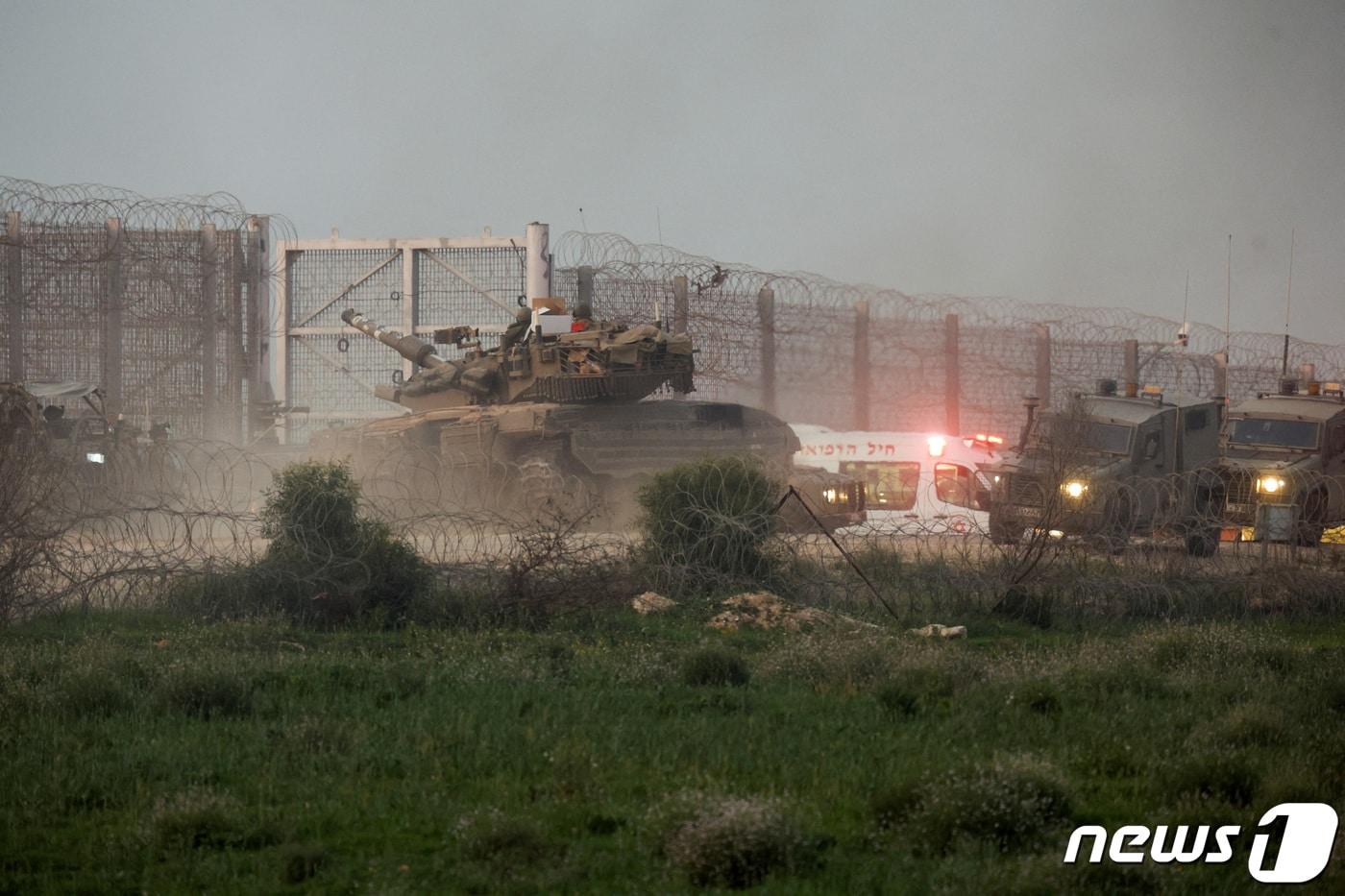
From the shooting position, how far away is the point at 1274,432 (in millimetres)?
22953

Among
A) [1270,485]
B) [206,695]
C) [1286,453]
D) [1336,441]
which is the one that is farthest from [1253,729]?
[1336,441]

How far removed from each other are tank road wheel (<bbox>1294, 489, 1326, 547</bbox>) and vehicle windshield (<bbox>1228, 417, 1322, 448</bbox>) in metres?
1.49

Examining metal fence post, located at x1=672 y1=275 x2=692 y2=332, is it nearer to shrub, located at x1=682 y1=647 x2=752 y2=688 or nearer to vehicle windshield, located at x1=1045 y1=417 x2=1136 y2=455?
vehicle windshield, located at x1=1045 y1=417 x2=1136 y2=455

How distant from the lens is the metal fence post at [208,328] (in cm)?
3284

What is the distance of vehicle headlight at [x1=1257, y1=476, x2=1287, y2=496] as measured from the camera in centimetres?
2094

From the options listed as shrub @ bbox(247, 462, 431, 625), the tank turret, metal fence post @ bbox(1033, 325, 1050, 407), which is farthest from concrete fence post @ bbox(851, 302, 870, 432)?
shrub @ bbox(247, 462, 431, 625)

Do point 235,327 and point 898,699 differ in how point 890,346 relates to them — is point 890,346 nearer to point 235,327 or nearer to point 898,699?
point 235,327

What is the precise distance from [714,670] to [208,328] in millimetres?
25769

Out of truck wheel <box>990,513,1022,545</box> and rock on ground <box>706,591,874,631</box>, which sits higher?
truck wheel <box>990,513,1022,545</box>

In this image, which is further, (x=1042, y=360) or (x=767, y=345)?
(x=1042, y=360)

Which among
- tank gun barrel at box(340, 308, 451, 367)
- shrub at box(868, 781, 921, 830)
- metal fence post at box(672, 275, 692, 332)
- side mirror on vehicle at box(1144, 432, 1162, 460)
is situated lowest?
shrub at box(868, 781, 921, 830)

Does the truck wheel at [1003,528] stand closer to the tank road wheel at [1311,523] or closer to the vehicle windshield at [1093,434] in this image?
the vehicle windshield at [1093,434]

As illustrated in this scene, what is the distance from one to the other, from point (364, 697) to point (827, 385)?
78.9 ft

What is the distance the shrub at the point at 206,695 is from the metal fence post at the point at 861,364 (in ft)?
79.9
